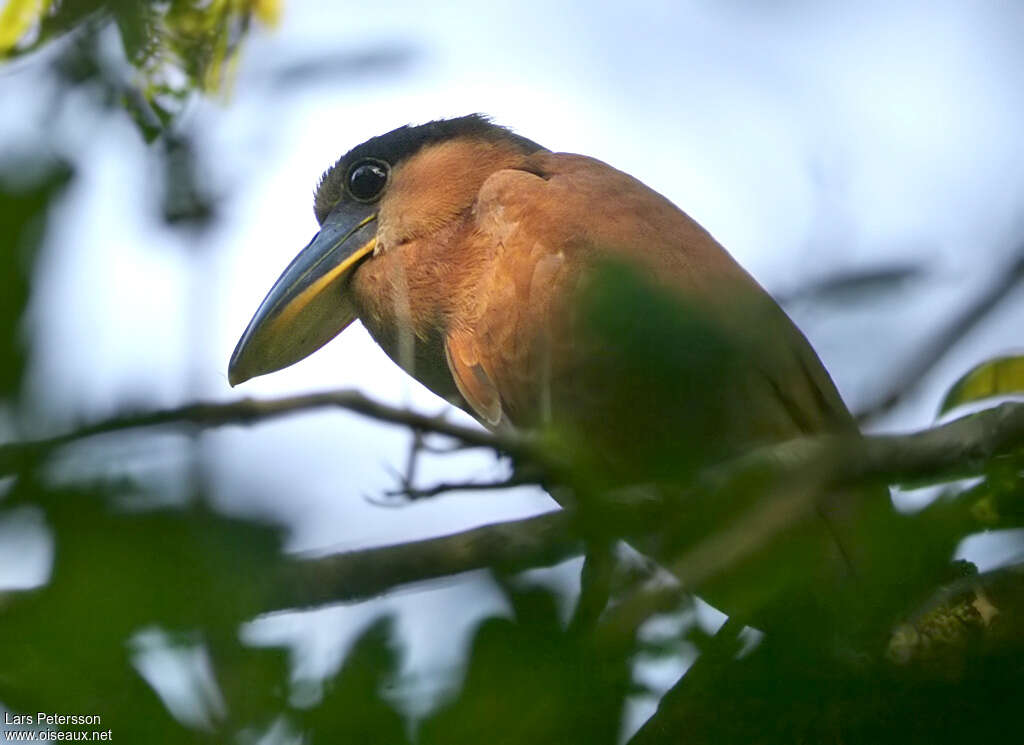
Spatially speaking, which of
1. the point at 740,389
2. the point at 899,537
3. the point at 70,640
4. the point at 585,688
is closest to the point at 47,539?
the point at 70,640

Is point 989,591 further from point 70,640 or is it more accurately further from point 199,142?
point 199,142

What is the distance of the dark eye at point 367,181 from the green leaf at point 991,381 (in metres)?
2.19

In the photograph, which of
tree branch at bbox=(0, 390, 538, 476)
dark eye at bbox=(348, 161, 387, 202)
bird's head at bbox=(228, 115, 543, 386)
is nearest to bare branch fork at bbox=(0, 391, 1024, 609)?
tree branch at bbox=(0, 390, 538, 476)

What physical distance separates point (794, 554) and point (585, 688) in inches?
9.7

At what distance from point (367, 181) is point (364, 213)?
0.40 ft

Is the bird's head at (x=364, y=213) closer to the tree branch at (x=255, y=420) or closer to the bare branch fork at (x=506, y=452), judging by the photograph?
the bare branch fork at (x=506, y=452)

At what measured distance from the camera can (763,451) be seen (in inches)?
62.5

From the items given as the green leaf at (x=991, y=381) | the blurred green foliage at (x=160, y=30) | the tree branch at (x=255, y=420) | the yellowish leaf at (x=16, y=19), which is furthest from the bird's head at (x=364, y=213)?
the tree branch at (x=255, y=420)

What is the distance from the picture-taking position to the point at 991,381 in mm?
2148

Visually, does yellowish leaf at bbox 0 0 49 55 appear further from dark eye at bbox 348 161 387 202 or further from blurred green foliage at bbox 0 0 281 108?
dark eye at bbox 348 161 387 202

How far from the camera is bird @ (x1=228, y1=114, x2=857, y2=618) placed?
4.78 feet

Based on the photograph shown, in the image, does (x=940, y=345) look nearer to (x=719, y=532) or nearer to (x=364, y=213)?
(x=719, y=532)

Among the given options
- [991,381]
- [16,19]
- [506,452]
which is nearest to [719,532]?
[506,452]

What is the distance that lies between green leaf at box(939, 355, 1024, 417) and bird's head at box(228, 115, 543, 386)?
179 cm
